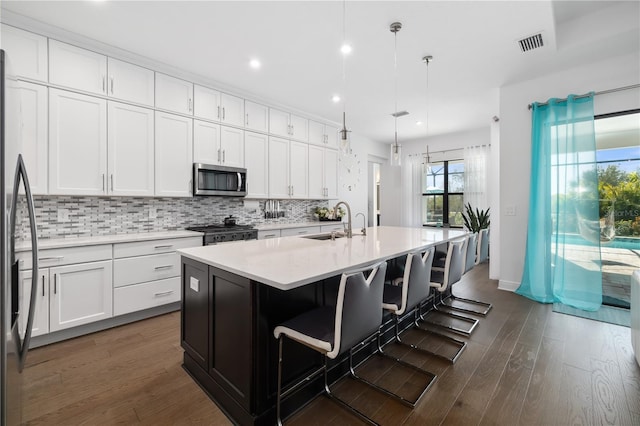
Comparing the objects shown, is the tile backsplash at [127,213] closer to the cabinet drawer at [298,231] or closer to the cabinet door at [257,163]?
the cabinet door at [257,163]

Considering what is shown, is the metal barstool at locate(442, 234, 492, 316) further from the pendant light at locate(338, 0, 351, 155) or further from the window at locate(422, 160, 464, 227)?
the window at locate(422, 160, 464, 227)

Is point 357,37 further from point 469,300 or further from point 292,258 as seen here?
point 469,300

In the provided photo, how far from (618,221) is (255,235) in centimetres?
437

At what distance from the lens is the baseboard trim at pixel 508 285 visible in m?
3.84

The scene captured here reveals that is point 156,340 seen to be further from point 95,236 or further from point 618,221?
point 618,221

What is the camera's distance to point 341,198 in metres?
5.93

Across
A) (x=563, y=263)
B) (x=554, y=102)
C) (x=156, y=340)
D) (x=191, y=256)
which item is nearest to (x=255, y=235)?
(x=156, y=340)

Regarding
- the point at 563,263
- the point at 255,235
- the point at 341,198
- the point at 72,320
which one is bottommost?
the point at 72,320

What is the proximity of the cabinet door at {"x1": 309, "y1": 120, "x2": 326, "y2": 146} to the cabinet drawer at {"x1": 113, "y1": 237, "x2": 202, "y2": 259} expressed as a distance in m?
2.80

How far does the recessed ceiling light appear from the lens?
2.85 metres

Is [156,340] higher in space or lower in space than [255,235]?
lower

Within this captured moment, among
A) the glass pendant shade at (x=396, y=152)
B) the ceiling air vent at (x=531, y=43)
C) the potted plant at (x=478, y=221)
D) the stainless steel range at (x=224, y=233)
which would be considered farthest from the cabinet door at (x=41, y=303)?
the potted plant at (x=478, y=221)

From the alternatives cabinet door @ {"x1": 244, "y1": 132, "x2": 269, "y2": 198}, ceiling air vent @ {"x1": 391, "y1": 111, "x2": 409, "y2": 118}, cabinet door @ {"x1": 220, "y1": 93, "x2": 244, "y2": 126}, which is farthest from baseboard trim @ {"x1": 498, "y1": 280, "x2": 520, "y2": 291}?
cabinet door @ {"x1": 220, "y1": 93, "x2": 244, "y2": 126}

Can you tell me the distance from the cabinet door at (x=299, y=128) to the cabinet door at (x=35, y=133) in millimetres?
3047
